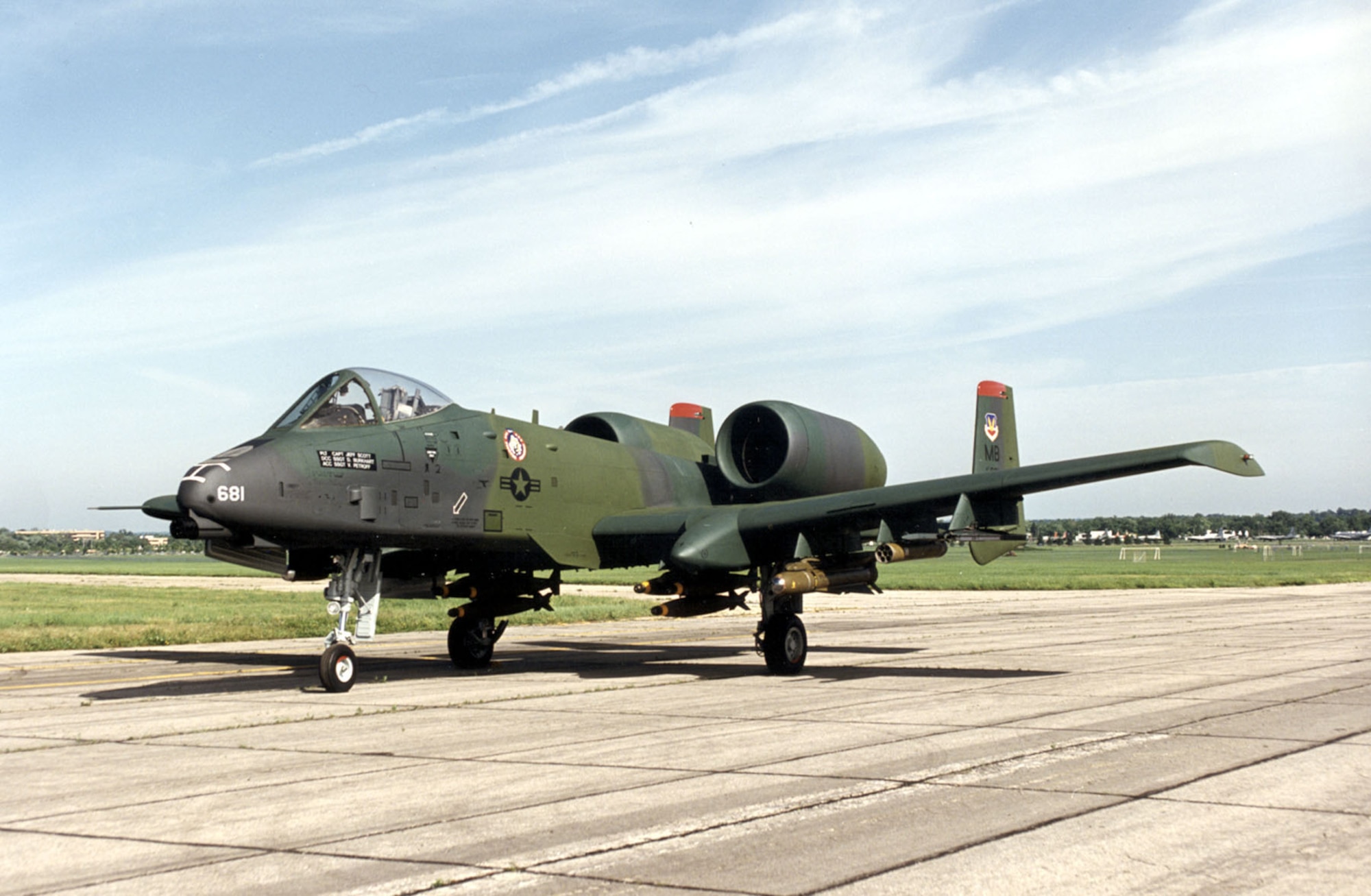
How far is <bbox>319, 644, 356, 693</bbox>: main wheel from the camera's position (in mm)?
13742

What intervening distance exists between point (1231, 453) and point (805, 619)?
1948 cm

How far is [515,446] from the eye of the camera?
16.0m

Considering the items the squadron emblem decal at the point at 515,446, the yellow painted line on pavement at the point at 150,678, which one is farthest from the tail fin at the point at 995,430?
the yellow painted line on pavement at the point at 150,678

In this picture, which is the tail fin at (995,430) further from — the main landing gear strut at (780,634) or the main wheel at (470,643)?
the main wheel at (470,643)

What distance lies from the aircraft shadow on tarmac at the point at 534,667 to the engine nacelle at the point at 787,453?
9.27 ft

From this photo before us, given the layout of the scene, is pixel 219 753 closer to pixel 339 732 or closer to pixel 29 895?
pixel 339 732

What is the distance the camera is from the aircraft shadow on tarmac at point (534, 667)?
604 inches

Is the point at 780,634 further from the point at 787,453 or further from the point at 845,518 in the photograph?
the point at 787,453

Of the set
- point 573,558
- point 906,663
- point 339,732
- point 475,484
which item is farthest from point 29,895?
point 906,663

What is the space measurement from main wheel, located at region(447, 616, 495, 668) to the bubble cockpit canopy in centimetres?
395

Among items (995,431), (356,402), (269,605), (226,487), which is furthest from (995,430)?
(269,605)

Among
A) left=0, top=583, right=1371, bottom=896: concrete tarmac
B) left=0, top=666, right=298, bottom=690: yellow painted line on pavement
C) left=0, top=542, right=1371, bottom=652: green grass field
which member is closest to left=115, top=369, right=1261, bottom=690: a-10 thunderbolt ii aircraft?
left=0, top=583, right=1371, bottom=896: concrete tarmac

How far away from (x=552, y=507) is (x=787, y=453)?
13.2 feet

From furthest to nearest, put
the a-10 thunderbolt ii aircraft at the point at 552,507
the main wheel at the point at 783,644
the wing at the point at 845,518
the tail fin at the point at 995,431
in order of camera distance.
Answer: the tail fin at the point at 995,431 → the main wheel at the point at 783,644 → the wing at the point at 845,518 → the a-10 thunderbolt ii aircraft at the point at 552,507
